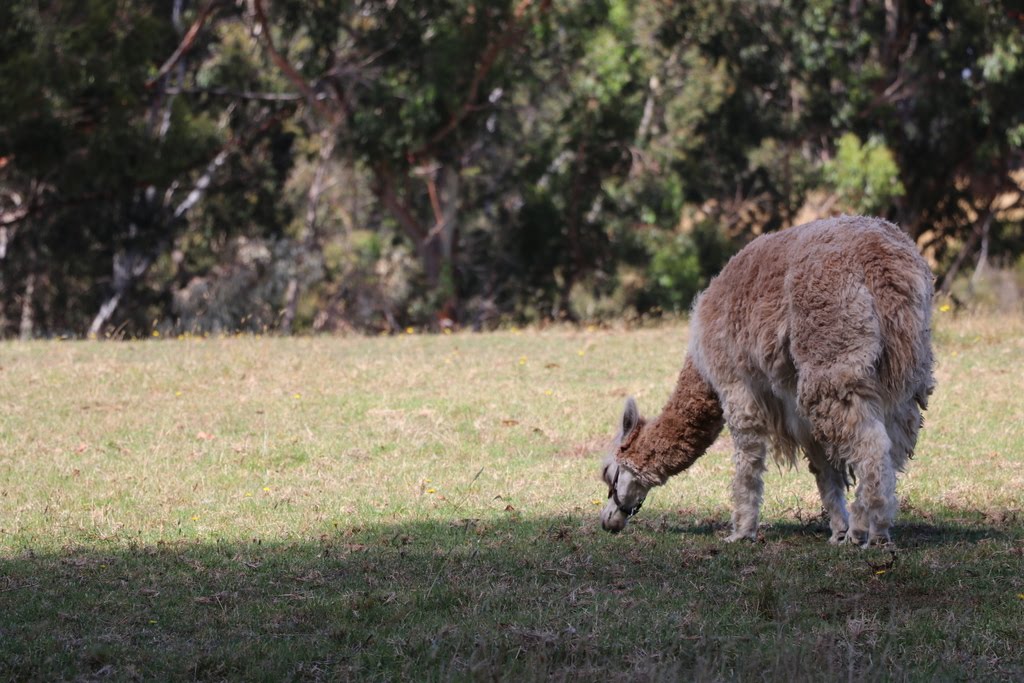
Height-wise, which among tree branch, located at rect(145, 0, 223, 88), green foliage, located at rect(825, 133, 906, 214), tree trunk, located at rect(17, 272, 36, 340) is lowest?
tree trunk, located at rect(17, 272, 36, 340)

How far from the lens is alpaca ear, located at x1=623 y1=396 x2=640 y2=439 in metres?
8.13

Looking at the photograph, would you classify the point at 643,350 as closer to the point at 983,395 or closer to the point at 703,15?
the point at 983,395

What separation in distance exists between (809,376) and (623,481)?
58.5 inches

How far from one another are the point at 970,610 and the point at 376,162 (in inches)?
744

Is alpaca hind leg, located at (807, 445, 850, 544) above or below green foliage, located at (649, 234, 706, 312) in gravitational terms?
below

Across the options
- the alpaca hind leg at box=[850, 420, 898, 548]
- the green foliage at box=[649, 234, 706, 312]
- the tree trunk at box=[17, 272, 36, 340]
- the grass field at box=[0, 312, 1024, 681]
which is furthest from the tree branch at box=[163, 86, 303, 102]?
the alpaca hind leg at box=[850, 420, 898, 548]

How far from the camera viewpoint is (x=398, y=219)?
25.3 metres

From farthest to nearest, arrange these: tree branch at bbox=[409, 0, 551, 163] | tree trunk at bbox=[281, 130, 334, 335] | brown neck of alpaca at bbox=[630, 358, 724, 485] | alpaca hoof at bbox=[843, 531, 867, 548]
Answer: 1. tree trunk at bbox=[281, 130, 334, 335]
2. tree branch at bbox=[409, 0, 551, 163]
3. brown neck of alpaca at bbox=[630, 358, 724, 485]
4. alpaca hoof at bbox=[843, 531, 867, 548]

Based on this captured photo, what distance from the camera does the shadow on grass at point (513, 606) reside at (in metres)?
5.58

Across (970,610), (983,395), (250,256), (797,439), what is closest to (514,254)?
(250,256)

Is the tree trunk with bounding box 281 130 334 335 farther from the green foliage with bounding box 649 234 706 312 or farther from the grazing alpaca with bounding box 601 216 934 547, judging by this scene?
the grazing alpaca with bounding box 601 216 934 547


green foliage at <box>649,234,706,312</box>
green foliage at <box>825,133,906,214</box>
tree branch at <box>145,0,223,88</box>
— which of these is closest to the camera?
green foliage at <box>825,133,906,214</box>

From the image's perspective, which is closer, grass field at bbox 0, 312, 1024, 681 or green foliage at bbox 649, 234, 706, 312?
grass field at bbox 0, 312, 1024, 681

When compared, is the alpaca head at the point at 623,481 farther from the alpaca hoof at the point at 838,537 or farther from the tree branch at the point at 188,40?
the tree branch at the point at 188,40
